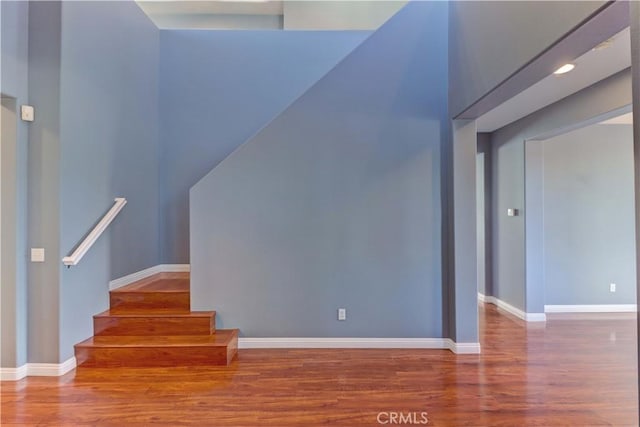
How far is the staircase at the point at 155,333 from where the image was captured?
3.18 m

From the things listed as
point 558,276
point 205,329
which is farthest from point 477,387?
point 558,276

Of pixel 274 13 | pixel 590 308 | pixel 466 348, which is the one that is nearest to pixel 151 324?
pixel 466 348

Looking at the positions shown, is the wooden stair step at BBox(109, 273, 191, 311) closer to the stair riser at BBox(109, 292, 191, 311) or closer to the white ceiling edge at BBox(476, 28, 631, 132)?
the stair riser at BBox(109, 292, 191, 311)

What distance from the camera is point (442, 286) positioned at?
12.2ft

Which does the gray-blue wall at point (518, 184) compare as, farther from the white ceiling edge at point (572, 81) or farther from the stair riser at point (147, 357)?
the stair riser at point (147, 357)

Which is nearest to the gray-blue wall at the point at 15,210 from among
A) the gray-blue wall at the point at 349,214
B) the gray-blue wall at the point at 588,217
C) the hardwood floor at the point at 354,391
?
the hardwood floor at the point at 354,391

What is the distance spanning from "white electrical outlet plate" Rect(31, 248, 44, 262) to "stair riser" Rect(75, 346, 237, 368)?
86cm

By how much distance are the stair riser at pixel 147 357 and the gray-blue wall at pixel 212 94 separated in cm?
176

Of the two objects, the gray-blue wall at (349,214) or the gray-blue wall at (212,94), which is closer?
the gray-blue wall at (349,214)

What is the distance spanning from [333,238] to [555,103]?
2.97m

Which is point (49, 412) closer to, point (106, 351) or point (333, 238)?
point (106, 351)

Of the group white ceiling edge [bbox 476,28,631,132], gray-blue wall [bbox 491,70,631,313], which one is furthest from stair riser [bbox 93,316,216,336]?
gray-blue wall [bbox 491,70,631,313]

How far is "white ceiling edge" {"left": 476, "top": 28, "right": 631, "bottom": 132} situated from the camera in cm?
271

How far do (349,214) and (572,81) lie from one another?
8.05 ft
